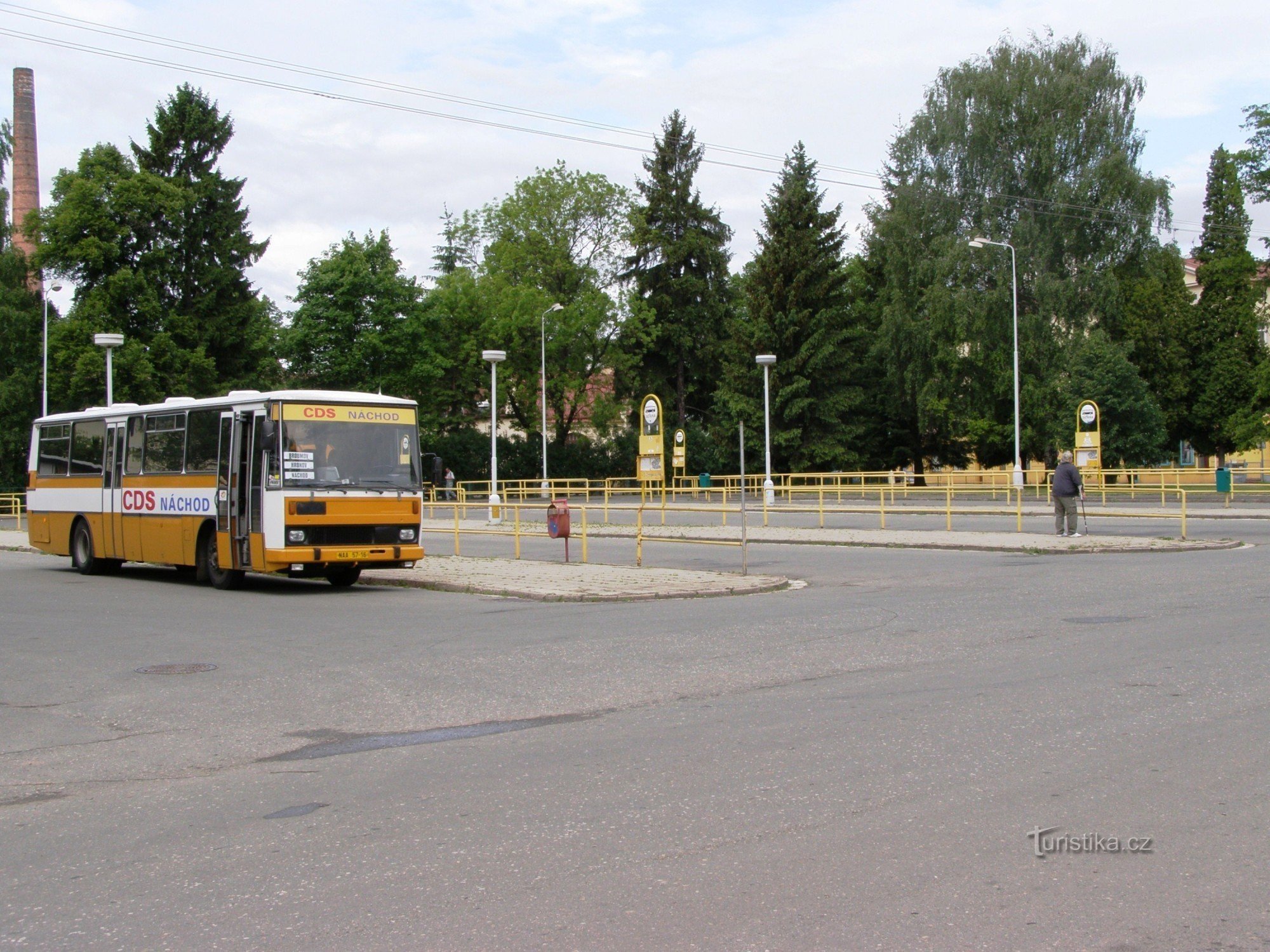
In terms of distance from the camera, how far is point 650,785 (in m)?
6.27

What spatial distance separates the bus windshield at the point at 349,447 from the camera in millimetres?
17766

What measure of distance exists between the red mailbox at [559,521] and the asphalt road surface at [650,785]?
8.17 m

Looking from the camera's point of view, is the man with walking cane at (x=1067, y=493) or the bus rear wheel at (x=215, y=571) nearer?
the bus rear wheel at (x=215, y=571)

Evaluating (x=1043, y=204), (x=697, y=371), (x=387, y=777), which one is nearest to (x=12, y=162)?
(x=697, y=371)

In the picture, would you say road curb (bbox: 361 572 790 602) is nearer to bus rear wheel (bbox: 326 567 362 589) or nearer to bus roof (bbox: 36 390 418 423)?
bus rear wheel (bbox: 326 567 362 589)

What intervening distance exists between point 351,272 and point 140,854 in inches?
2360

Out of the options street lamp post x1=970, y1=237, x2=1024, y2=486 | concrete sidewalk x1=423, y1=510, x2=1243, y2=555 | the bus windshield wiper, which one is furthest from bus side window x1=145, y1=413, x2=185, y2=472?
street lamp post x1=970, y1=237, x2=1024, y2=486

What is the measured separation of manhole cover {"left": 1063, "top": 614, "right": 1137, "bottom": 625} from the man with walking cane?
485 inches

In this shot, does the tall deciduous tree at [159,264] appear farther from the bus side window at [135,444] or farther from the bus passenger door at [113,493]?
the bus side window at [135,444]

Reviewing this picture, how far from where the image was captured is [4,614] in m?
15.5

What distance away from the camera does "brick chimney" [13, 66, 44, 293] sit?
6775cm

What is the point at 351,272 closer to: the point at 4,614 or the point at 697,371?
the point at 697,371

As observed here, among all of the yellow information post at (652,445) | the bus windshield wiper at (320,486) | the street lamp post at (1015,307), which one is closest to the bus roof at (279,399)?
the bus windshield wiper at (320,486)

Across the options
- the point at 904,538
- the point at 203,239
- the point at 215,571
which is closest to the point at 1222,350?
the point at 904,538
